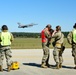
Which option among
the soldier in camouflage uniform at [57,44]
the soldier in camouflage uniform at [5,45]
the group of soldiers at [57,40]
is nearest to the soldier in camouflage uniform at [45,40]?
the group of soldiers at [57,40]

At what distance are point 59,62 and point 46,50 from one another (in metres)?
0.77

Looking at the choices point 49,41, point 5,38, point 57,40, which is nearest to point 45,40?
point 49,41

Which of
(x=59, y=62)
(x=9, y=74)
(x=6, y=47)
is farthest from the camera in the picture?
(x=59, y=62)

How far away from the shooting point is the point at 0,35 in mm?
13766

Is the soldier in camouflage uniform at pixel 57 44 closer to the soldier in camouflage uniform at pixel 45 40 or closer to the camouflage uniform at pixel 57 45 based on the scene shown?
the camouflage uniform at pixel 57 45

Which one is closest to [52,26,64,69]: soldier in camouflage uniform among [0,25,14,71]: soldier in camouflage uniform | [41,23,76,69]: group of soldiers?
[41,23,76,69]: group of soldiers

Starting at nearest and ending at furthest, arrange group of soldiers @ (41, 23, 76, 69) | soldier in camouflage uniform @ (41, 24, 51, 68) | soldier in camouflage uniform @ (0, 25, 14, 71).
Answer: soldier in camouflage uniform @ (0, 25, 14, 71) → group of soldiers @ (41, 23, 76, 69) → soldier in camouflage uniform @ (41, 24, 51, 68)

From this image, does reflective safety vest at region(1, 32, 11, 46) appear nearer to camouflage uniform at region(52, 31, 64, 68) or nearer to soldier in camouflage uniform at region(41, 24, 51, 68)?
soldier in camouflage uniform at region(41, 24, 51, 68)

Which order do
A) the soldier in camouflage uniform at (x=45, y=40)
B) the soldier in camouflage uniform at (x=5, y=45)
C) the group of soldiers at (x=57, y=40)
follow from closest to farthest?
the soldier in camouflage uniform at (x=5, y=45), the group of soldiers at (x=57, y=40), the soldier in camouflage uniform at (x=45, y=40)

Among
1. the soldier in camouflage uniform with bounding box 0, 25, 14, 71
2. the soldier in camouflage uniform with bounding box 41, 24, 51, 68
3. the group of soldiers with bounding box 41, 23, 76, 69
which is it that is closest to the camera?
the soldier in camouflage uniform with bounding box 0, 25, 14, 71

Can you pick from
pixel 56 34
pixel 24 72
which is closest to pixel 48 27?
pixel 56 34

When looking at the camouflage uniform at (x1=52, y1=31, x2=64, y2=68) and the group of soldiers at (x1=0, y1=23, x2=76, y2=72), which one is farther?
the camouflage uniform at (x1=52, y1=31, x2=64, y2=68)

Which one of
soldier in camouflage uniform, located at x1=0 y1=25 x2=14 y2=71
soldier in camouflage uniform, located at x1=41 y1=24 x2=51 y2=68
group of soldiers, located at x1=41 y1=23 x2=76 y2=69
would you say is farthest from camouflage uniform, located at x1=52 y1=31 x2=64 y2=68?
soldier in camouflage uniform, located at x1=0 y1=25 x2=14 y2=71

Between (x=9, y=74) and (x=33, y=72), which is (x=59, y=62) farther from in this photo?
(x=9, y=74)
